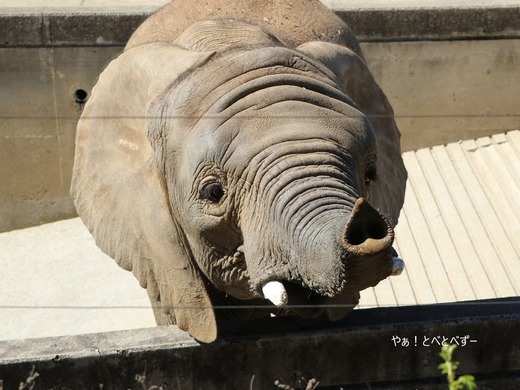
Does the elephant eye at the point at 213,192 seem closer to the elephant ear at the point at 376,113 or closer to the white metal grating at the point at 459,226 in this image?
the elephant ear at the point at 376,113

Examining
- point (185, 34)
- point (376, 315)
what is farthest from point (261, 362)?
point (185, 34)

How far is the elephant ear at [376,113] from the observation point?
4.79 m

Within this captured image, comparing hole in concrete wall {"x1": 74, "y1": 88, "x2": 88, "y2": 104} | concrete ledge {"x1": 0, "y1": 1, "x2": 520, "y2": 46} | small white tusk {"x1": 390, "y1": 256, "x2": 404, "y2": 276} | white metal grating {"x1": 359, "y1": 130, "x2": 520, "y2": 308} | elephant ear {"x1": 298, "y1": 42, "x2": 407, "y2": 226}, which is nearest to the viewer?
small white tusk {"x1": 390, "y1": 256, "x2": 404, "y2": 276}

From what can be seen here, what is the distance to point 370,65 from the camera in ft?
28.3

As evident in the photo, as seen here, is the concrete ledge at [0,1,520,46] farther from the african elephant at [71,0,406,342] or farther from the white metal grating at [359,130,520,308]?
the african elephant at [71,0,406,342]

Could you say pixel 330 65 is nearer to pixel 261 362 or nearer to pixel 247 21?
pixel 247 21

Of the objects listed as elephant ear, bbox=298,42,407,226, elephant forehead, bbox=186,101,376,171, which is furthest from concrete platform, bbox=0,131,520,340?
elephant forehead, bbox=186,101,376,171

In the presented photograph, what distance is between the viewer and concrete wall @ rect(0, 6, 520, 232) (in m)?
8.47

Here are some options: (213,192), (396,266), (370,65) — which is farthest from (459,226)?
(396,266)

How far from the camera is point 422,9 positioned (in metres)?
8.50

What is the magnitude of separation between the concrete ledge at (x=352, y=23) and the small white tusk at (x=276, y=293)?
4479 mm

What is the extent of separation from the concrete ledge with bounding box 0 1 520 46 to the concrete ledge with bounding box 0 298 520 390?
407 cm

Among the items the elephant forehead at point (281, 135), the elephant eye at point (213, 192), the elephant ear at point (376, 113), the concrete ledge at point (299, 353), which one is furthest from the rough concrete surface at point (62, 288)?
the elephant forehead at point (281, 135)

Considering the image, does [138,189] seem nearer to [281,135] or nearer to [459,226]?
[281,135]
